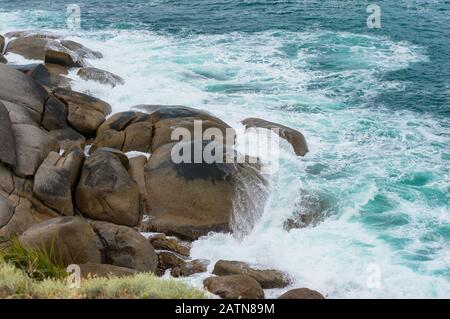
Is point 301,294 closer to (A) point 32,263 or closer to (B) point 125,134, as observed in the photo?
(A) point 32,263

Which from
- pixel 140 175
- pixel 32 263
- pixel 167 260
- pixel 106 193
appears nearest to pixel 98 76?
pixel 140 175

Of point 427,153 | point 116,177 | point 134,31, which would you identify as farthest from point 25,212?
point 134,31

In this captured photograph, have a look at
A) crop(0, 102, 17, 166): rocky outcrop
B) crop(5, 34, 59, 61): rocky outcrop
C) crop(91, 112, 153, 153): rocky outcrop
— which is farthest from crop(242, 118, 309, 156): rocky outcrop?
crop(5, 34, 59, 61): rocky outcrop

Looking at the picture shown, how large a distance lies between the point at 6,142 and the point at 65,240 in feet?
14.6

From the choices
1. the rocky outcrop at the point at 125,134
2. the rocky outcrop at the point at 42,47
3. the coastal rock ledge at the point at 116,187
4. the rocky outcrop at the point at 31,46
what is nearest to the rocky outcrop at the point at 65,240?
the coastal rock ledge at the point at 116,187

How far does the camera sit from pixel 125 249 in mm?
14203

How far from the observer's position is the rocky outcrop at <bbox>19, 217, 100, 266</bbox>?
1275 centimetres

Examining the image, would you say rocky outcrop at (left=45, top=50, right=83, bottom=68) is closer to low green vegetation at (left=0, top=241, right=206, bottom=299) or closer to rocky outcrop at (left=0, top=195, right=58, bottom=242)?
rocky outcrop at (left=0, top=195, right=58, bottom=242)
